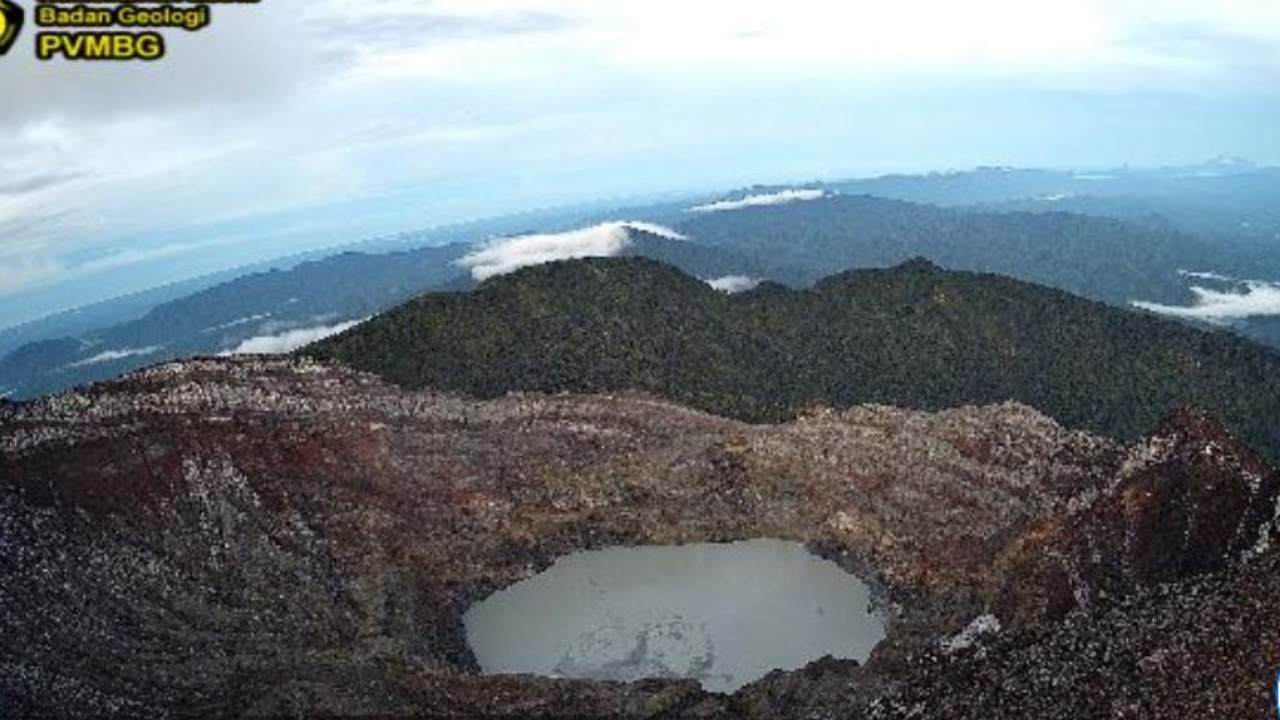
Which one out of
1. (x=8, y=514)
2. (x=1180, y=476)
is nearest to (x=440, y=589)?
(x=8, y=514)

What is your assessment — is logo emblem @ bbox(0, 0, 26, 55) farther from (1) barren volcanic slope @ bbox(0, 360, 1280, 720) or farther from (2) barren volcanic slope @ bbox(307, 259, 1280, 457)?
(2) barren volcanic slope @ bbox(307, 259, 1280, 457)

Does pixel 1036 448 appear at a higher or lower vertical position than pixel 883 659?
higher

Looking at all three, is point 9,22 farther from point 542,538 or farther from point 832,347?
point 832,347

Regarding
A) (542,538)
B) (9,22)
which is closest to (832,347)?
(542,538)

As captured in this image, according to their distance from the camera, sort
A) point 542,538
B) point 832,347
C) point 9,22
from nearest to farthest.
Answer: point 9,22 → point 542,538 → point 832,347

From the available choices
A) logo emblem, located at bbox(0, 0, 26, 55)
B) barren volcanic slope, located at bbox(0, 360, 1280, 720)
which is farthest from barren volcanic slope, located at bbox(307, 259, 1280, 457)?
logo emblem, located at bbox(0, 0, 26, 55)

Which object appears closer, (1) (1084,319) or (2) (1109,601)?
(2) (1109,601)

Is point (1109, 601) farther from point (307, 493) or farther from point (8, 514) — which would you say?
point (8, 514)
